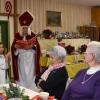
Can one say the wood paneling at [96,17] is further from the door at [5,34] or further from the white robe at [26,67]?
the white robe at [26,67]

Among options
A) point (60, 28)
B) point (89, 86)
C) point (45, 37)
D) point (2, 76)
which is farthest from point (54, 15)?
point (89, 86)

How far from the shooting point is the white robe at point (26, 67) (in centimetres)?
432

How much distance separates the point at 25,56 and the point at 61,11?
15.5 ft

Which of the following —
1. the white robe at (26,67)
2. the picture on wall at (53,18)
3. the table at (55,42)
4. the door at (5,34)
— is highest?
the picture on wall at (53,18)

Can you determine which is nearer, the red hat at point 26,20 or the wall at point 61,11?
the red hat at point 26,20

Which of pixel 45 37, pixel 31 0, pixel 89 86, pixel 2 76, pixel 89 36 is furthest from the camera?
pixel 89 36

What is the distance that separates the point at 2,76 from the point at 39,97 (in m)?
2.35

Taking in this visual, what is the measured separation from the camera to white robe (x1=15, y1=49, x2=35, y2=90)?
4316 mm

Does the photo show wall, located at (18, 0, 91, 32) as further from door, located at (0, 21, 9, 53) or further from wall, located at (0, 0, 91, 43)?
door, located at (0, 21, 9, 53)

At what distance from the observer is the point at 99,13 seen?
978 cm

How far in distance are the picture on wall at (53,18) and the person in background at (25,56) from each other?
3.78 metres

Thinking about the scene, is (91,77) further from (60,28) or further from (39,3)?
(60,28)

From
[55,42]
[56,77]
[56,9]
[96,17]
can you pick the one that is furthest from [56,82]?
[96,17]

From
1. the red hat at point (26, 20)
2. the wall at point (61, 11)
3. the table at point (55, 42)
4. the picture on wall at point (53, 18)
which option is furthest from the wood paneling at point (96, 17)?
the red hat at point (26, 20)
